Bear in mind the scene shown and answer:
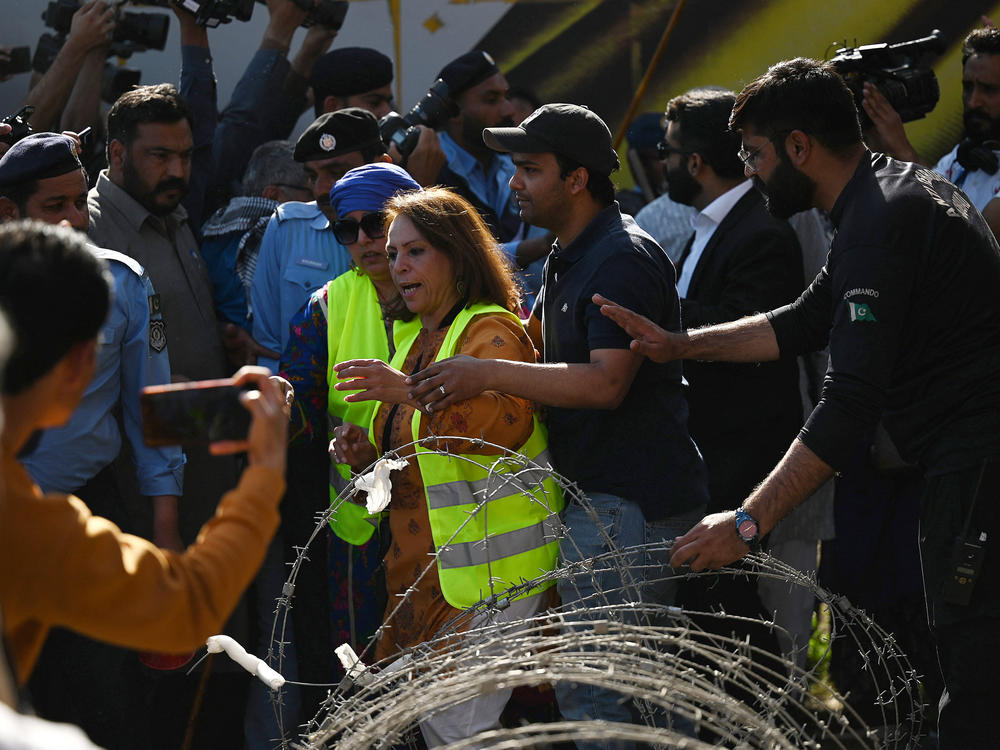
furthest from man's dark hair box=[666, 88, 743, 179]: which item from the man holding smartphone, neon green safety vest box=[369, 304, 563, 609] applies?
the man holding smartphone

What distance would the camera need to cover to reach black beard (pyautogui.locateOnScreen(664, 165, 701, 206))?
464 centimetres

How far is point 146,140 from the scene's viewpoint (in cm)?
442

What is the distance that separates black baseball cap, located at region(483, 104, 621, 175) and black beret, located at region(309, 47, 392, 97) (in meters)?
1.81

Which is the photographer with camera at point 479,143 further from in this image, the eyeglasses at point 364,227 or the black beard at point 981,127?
the black beard at point 981,127

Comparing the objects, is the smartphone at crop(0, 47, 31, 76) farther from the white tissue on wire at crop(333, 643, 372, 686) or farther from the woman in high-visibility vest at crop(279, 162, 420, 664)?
the white tissue on wire at crop(333, 643, 372, 686)

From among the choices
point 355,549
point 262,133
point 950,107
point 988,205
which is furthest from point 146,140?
point 950,107

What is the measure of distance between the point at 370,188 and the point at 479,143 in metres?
1.45

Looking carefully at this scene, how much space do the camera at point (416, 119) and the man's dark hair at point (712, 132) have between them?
3.59 feet

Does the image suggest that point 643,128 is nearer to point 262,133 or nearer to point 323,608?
point 262,133

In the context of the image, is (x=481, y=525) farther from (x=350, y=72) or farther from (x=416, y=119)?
(x=350, y=72)

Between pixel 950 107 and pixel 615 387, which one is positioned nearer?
pixel 615 387

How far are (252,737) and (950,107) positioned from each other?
13.8 ft

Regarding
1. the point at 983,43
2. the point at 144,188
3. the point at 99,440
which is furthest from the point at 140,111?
the point at 983,43

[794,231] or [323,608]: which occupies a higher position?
[794,231]
